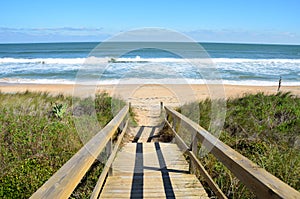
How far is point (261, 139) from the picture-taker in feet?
17.9

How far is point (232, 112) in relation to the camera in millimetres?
7586

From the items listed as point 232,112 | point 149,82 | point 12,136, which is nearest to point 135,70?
point 149,82

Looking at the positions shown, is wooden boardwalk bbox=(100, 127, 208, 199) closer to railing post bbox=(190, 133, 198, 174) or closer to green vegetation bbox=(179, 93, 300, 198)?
railing post bbox=(190, 133, 198, 174)

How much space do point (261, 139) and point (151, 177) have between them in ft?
7.67

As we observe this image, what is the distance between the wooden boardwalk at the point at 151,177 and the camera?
369 cm

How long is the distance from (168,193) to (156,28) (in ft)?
12.3

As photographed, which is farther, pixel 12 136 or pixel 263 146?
pixel 12 136

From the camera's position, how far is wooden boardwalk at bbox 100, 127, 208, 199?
3691 millimetres

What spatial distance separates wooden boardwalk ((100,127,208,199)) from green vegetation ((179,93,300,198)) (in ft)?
1.24

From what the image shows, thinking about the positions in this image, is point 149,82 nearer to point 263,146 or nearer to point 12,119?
point 12,119

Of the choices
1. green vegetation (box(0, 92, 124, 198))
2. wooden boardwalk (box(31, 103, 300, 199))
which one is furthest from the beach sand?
wooden boardwalk (box(31, 103, 300, 199))

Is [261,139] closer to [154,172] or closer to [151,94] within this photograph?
[154,172]

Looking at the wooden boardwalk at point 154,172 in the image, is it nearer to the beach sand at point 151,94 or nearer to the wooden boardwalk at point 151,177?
the wooden boardwalk at point 151,177

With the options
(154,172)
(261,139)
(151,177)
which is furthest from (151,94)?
(151,177)
